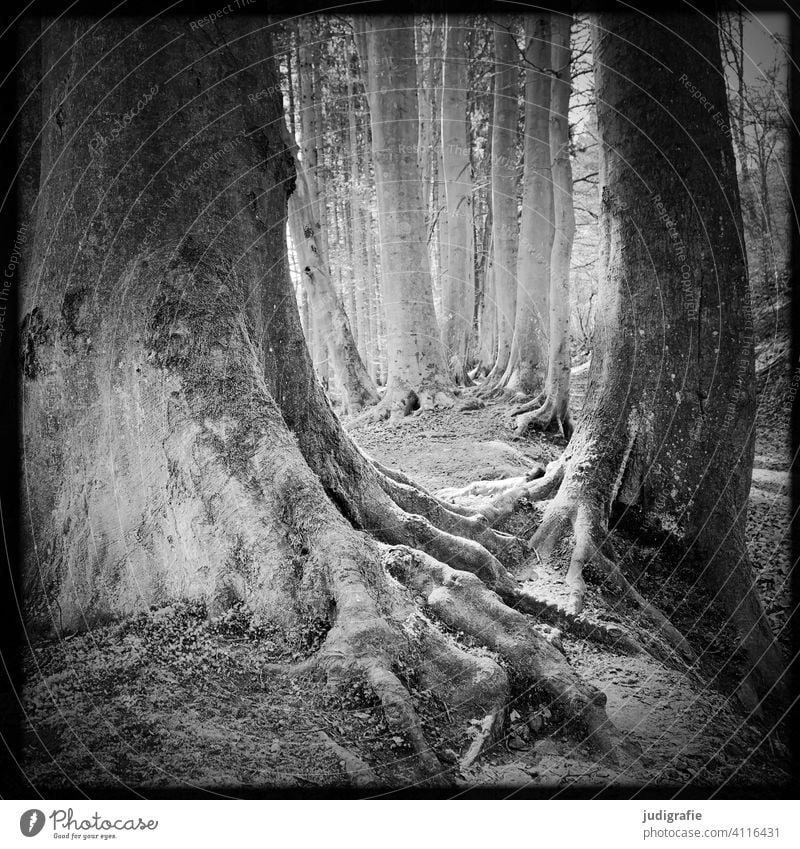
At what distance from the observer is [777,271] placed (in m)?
3.61

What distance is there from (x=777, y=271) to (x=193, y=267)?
326 centimetres

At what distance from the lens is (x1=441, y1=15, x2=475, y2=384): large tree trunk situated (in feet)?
31.4

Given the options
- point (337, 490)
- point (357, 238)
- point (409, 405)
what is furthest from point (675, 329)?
point (357, 238)

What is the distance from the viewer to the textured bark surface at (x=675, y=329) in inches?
134

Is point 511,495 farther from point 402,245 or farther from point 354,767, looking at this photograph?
point 402,245

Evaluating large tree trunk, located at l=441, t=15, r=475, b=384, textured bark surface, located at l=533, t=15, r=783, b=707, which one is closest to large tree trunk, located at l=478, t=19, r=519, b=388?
large tree trunk, located at l=441, t=15, r=475, b=384

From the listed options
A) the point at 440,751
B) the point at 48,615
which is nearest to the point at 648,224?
→ the point at 440,751

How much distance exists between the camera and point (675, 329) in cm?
350

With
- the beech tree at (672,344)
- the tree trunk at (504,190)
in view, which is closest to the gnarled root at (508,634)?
the beech tree at (672,344)

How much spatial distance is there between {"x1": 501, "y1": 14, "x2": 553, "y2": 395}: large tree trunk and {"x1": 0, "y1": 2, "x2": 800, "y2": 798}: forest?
4291 millimetres

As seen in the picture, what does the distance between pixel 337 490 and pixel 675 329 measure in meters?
2.09

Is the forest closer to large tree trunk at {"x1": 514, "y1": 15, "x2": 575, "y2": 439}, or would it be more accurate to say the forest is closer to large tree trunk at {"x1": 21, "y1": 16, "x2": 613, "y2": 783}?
large tree trunk at {"x1": 21, "y1": 16, "x2": 613, "y2": 783}
